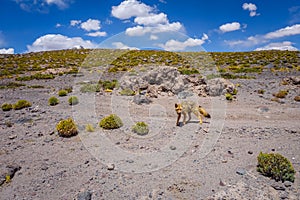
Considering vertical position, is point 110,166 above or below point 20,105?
below

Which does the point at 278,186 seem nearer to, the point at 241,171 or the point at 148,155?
the point at 241,171

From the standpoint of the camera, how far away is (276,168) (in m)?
5.63

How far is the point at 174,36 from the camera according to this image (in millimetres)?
9422

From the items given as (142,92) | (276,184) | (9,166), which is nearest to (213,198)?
(276,184)

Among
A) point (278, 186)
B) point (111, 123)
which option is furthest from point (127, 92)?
point (278, 186)

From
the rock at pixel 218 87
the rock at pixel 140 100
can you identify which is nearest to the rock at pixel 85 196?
the rock at pixel 140 100

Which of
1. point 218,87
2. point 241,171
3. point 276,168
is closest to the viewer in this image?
point 276,168

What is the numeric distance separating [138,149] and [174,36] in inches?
207

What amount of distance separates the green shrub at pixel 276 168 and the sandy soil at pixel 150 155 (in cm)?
19

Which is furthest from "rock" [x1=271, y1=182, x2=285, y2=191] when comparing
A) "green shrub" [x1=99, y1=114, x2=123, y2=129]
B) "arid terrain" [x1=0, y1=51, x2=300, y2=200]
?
"green shrub" [x1=99, y1=114, x2=123, y2=129]

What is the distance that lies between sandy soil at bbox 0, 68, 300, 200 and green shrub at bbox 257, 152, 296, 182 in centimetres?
19

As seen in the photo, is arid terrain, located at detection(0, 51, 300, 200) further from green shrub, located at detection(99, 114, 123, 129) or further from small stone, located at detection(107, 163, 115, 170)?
green shrub, located at detection(99, 114, 123, 129)

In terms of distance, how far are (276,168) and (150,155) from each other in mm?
3676

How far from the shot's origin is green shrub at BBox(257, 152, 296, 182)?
5508 mm
